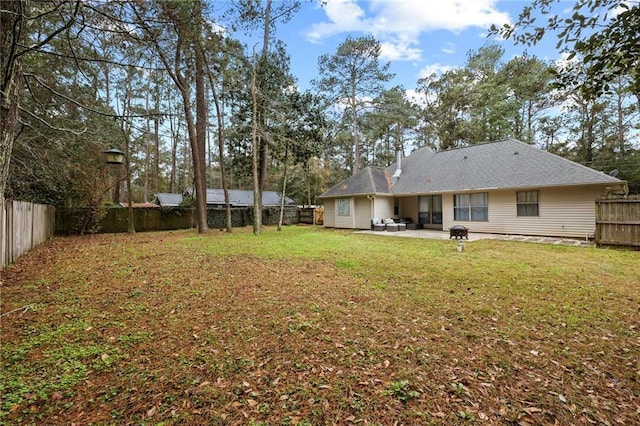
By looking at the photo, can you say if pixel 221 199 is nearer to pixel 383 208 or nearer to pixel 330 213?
pixel 330 213

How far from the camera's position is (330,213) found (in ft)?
59.5

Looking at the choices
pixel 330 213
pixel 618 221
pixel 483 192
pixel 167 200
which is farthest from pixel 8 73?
pixel 167 200

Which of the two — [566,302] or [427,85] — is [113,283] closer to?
[566,302]

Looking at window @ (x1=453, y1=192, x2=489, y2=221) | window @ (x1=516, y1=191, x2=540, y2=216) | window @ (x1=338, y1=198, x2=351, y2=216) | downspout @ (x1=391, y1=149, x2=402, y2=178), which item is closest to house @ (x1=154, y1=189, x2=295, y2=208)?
window @ (x1=338, y1=198, x2=351, y2=216)

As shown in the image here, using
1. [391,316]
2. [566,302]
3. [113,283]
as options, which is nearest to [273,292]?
[391,316]

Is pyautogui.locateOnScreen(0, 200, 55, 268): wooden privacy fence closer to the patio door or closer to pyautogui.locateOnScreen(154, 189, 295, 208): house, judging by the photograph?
pyautogui.locateOnScreen(154, 189, 295, 208): house

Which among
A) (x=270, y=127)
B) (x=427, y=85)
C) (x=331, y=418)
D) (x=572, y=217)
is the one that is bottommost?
(x=331, y=418)

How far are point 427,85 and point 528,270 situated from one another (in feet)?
78.1

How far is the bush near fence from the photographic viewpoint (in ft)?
43.1

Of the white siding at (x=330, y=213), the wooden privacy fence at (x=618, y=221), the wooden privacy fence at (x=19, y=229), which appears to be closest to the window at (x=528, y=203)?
the wooden privacy fence at (x=618, y=221)

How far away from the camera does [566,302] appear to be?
4.05 meters

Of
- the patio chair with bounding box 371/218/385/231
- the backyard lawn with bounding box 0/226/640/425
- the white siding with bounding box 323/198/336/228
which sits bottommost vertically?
the backyard lawn with bounding box 0/226/640/425

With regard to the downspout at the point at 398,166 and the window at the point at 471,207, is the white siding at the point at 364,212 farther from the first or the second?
the window at the point at 471,207

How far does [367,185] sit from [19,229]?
13435 millimetres
